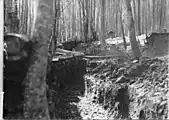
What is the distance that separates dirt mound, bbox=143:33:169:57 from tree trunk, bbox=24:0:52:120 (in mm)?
1658

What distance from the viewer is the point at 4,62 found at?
7.27ft

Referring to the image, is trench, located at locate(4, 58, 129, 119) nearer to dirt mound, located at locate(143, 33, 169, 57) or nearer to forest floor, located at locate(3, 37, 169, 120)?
forest floor, located at locate(3, 37, 169, 120)

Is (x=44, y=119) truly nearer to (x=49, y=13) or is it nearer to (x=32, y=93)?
(x=32, y=93)

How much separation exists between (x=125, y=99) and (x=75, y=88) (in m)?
0.74

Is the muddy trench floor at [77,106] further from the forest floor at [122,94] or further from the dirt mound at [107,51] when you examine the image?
the dirt mound at [107,51]

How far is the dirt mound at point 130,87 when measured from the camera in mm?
2229

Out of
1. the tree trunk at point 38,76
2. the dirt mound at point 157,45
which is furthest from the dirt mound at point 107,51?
the tree trunk at point 38,76

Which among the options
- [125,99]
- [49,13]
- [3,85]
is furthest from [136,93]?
[3,85]

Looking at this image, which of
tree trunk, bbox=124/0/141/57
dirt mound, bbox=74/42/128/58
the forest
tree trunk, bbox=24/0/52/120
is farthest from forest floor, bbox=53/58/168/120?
tree trunk, bbox=124/0/141/57

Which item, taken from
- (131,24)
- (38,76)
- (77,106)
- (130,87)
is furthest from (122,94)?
(131,24)

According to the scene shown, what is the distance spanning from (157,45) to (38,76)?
2208 mm

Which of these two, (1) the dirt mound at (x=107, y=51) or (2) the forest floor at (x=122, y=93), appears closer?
(2) the forest floor at (x=122, y=93)

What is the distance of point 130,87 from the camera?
8.40 ft

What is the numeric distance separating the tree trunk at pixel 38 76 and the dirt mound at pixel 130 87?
857 mm
